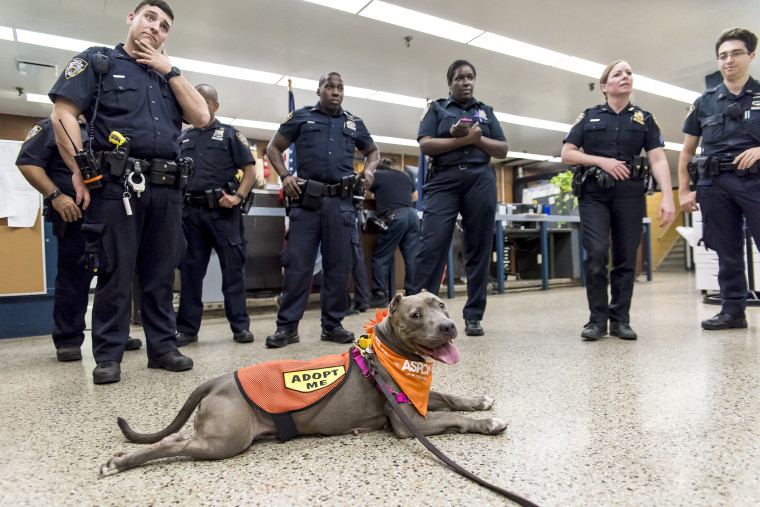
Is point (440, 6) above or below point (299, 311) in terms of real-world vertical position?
above

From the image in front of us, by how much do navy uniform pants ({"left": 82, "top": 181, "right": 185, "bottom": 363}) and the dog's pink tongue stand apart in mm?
1386

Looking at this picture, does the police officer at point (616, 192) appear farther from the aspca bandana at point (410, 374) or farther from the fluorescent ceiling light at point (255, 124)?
the fluorescent ceiling light at point (255, 124)

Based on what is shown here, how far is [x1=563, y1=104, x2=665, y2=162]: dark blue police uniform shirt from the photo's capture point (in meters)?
2.44

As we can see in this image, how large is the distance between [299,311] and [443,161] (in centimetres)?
120

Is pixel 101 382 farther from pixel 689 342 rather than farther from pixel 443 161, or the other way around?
pixel 689 342

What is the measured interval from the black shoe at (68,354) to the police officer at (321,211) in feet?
3.19

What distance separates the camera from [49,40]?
18.6 ft

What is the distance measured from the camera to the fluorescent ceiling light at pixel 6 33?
535 cm

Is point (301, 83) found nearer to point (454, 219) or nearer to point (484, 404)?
point (454, 219)

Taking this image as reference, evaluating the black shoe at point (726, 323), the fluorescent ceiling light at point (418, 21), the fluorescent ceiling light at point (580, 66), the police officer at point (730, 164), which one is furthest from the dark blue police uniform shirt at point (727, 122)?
the fluorescent ceiling light at point (580, 66)

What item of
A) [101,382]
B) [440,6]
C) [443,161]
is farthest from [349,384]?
[440,6]

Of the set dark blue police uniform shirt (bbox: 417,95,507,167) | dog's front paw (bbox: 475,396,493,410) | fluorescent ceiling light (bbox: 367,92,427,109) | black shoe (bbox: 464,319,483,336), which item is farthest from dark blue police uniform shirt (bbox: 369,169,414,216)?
fluorescent ceiling light (bbox: 367,92,427,109)

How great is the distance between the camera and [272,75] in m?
7.12

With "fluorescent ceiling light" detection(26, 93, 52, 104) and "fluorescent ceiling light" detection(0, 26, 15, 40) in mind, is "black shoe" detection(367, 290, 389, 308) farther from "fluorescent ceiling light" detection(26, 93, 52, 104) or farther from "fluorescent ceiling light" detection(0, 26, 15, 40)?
"fluorescent ceiling light" detection(26, 93, 52, 104)
